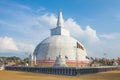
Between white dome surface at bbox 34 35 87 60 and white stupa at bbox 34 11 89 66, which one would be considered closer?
white stupa at bbox 34 11 89 66

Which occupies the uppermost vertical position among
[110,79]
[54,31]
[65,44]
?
[54,31]

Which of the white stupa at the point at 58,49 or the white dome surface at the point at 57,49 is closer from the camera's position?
the white stupa at the point at 58,49

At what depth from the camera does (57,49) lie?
136625mm

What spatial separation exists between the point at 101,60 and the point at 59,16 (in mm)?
53783

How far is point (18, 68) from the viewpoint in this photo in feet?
452

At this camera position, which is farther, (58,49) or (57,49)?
(57,49)

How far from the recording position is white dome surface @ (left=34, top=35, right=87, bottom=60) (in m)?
134

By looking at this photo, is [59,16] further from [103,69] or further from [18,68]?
[103,69]

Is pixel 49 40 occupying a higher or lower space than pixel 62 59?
higher

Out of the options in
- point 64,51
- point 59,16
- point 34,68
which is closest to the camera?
point 34,68

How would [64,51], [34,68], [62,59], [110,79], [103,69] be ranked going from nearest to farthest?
1. [110,79]
2. [103,69]
3. [62,59]
4. [34,68]
5. [64,51]

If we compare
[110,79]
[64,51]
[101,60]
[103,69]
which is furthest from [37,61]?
[110,79]

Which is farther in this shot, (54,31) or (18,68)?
(54,31)

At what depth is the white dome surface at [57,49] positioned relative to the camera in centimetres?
13450
